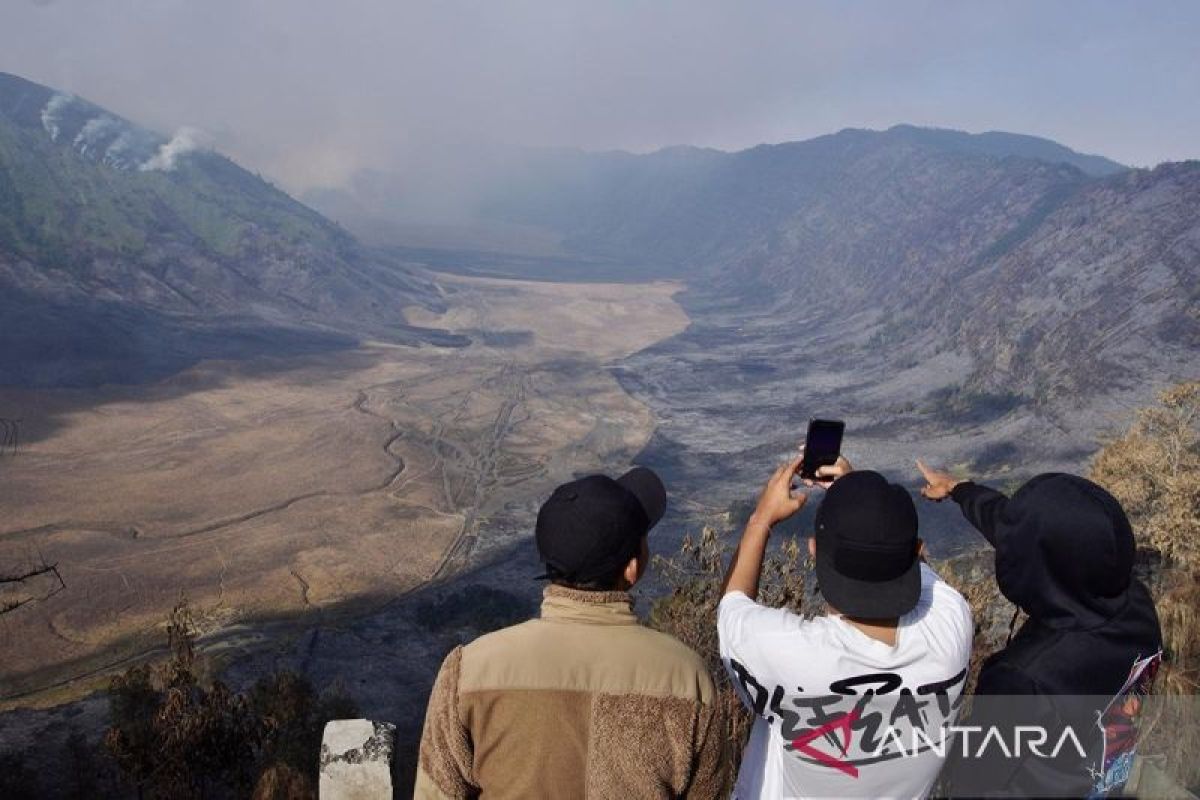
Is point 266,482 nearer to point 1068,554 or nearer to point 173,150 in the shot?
point 1068,554

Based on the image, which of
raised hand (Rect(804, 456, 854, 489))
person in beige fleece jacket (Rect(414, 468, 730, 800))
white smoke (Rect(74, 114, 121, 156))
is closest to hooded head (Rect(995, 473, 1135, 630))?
raised hand (Rect(804, 456, 854, 489))

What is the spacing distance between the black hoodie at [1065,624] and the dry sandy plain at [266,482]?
12.8m

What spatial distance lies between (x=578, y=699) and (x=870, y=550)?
75 centimetres

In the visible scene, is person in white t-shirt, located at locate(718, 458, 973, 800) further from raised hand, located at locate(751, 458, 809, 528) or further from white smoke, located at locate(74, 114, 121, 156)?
white smoke, located at locate(74, 114, 121, 156)

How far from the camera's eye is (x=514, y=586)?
16.2 metres

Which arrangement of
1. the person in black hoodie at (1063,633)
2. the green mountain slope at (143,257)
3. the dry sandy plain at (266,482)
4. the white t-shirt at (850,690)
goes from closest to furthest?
the white t-shirt at (850,690)
the person in black hoodie at (1063,633)
the dry sandy plain at (266,482)
the green mountain slope at (143,257)

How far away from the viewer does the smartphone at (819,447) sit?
2.56 metres

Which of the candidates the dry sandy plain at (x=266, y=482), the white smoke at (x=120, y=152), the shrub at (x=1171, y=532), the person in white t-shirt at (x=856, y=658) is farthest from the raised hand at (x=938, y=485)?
the white smoke at (x=120, y=152)

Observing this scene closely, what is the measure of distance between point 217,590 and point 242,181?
173 feet

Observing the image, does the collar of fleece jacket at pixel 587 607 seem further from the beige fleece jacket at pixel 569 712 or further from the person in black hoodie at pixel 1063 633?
the person in black hoodie at pixel 1063 633

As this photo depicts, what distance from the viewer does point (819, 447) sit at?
8.47 ft

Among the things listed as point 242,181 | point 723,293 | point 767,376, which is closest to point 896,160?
point 723,293

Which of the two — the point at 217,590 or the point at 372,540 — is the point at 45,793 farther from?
the point at 372,540

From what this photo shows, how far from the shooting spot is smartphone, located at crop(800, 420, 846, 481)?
8.41 feet
